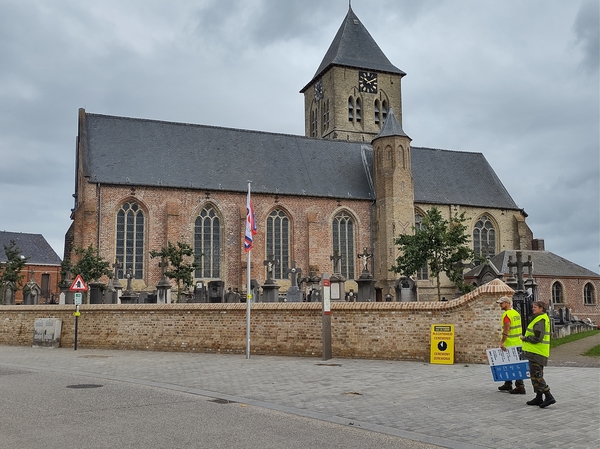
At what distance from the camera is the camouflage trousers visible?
8633mm

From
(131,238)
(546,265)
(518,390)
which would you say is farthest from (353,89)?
(518,390)

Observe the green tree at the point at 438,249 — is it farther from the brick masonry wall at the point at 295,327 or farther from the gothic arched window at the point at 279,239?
the brick masonry wall at the point at 295,327

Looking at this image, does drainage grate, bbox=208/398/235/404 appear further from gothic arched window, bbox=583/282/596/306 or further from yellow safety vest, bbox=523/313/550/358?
gothic arched window, bbox=583/282/596/306

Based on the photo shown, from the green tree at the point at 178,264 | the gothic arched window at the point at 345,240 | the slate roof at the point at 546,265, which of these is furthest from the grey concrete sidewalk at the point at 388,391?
the slate roof at the point at 546,265

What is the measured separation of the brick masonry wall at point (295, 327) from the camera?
45.3ft

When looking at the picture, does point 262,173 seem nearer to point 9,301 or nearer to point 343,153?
point 343,153

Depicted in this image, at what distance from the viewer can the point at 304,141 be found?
42344 mm

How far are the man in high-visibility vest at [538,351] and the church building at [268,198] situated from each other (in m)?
24.2

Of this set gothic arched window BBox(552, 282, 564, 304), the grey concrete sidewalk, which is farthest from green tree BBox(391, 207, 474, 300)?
the grey concrete sidewalk

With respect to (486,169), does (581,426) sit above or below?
below

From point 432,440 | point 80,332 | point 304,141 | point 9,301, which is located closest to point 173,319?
point 80,332

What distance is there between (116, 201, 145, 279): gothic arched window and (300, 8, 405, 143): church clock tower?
66.5 ft

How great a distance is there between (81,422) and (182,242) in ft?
88.4

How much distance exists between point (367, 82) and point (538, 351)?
146ft
